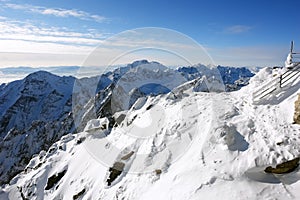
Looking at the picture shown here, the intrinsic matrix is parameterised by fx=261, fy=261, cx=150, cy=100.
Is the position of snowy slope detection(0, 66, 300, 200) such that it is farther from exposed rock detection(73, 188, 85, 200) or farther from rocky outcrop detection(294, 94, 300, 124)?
rocky outcrop detection(294, 94, 300, 124)

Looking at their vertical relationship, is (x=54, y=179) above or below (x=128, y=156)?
below

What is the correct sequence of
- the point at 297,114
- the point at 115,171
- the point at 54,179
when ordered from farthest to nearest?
the point at 54,179, the point at 115,171, the point at 297,114

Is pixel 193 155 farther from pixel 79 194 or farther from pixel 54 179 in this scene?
pixel 54 179

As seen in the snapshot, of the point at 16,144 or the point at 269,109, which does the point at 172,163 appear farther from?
the point at 16,144

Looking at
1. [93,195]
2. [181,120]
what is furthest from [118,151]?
[181,120]

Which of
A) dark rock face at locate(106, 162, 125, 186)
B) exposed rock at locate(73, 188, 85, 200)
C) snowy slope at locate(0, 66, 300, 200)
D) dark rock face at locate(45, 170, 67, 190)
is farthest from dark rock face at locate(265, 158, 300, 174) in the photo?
dark rock face at locate(45, 170, 67, 190)

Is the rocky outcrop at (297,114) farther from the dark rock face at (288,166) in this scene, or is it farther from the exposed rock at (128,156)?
the exposed rock at (128,156)

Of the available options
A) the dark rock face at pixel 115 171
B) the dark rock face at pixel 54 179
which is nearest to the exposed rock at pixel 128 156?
the dark rock face at pixel 115 171

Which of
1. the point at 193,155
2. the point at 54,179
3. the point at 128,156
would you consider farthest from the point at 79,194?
the point at 193,155
